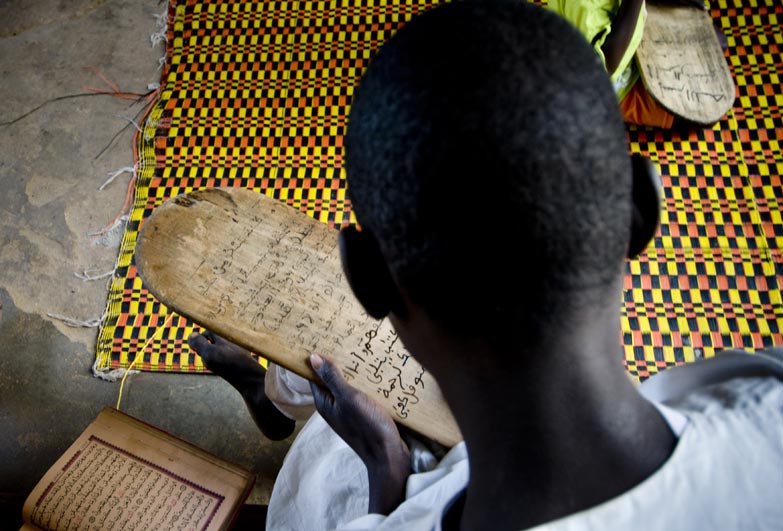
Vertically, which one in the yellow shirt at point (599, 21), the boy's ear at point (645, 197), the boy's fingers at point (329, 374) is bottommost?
the boy's fingers at point (329, 374)

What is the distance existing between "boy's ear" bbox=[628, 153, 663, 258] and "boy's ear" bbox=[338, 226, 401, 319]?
10.7 inches

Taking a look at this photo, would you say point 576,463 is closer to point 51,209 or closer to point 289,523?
point 289,523

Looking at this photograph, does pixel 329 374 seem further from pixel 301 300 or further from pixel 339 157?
pixel 339 157

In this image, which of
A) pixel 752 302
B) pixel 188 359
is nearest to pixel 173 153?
pixel 188 359

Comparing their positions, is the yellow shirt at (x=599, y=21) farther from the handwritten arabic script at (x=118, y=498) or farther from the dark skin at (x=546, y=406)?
the handwritten arabic script at (x=118, y=498)

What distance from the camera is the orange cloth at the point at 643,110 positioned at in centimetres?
189

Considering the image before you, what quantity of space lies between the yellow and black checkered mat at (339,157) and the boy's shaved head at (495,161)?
131cm

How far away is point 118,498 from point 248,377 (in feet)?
1.41

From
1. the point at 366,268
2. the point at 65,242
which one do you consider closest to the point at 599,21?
the point at 366,268

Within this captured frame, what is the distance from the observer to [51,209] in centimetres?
205

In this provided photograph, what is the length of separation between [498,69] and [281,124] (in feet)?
5.71

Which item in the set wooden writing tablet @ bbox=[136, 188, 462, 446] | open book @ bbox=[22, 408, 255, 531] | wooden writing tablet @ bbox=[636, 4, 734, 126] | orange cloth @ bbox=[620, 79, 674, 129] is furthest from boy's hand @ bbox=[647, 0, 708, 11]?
open book @ bbox=[22, 408, 255, 531]

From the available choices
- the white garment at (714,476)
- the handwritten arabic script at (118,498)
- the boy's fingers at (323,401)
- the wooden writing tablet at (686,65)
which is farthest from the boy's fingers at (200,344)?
the wooden writing tablet at (686,65)

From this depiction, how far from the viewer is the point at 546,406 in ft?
1.78
